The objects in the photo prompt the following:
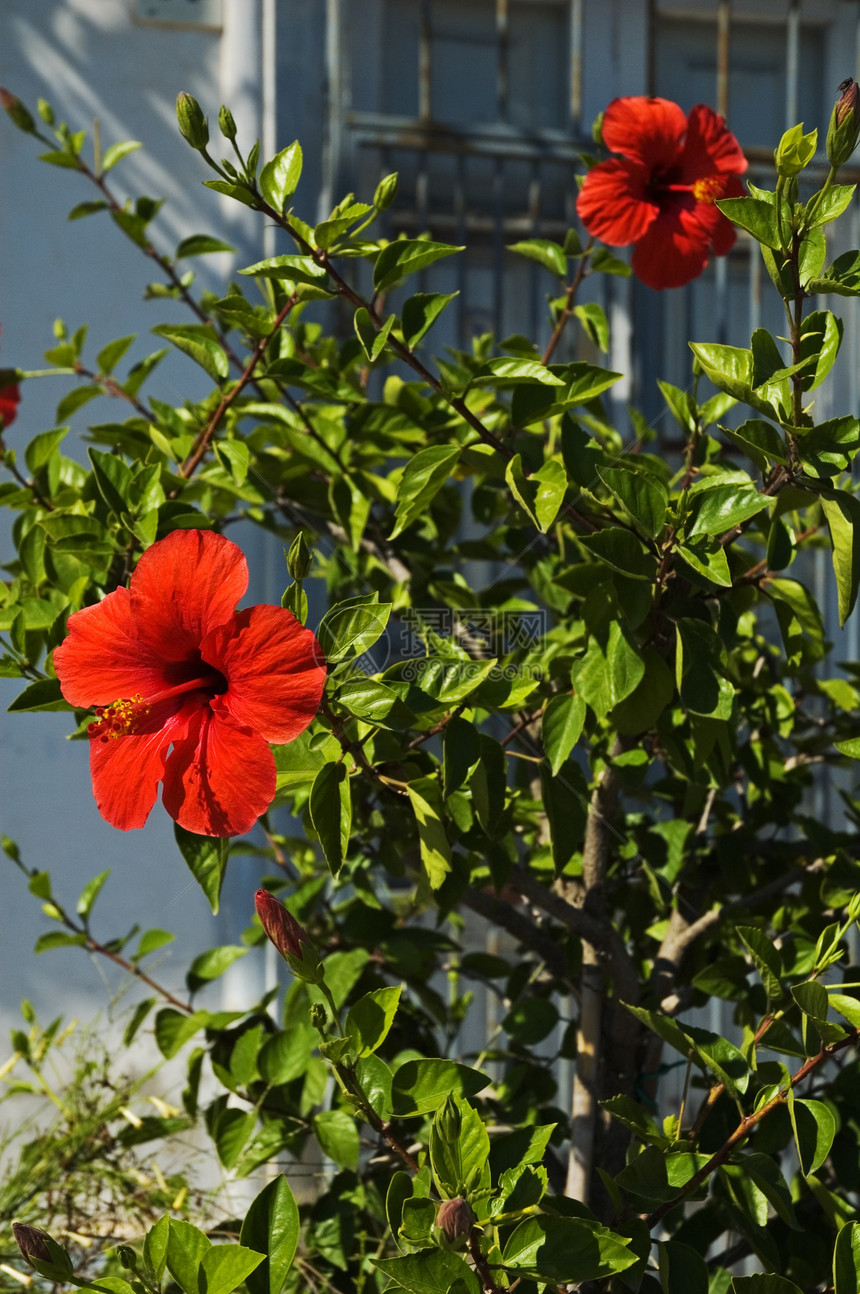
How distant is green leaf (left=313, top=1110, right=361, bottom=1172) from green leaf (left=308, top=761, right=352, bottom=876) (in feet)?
1.38

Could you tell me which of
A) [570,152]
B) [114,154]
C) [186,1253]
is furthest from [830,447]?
[570,152]

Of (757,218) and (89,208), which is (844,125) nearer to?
(757,218)

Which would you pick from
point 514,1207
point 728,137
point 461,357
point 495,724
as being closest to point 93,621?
point 514,1207

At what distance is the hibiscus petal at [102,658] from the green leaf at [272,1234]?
35cm

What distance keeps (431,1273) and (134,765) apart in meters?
0.39

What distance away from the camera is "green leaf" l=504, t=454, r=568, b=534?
3.06 feet

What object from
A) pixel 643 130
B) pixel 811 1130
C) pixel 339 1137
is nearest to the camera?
pixel 811 1130

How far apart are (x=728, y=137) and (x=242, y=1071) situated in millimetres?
1147

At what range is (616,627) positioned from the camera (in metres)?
0.94

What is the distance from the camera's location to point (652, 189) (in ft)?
4.20

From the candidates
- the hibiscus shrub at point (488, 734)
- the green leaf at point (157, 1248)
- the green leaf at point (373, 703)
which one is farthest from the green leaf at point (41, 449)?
the green leaf at point (157, 1248)

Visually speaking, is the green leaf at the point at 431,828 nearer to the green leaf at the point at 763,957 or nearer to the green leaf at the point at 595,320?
the green leaf at the point at 763,957

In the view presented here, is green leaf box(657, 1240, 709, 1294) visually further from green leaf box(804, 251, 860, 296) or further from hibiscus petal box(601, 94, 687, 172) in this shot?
hibiscus petal box(601, 94, 687, 172)

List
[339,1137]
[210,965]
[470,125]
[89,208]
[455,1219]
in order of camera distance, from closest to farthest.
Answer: [455,1219] < [339,1137] < [210,965] < [89,208] < [470,125]
